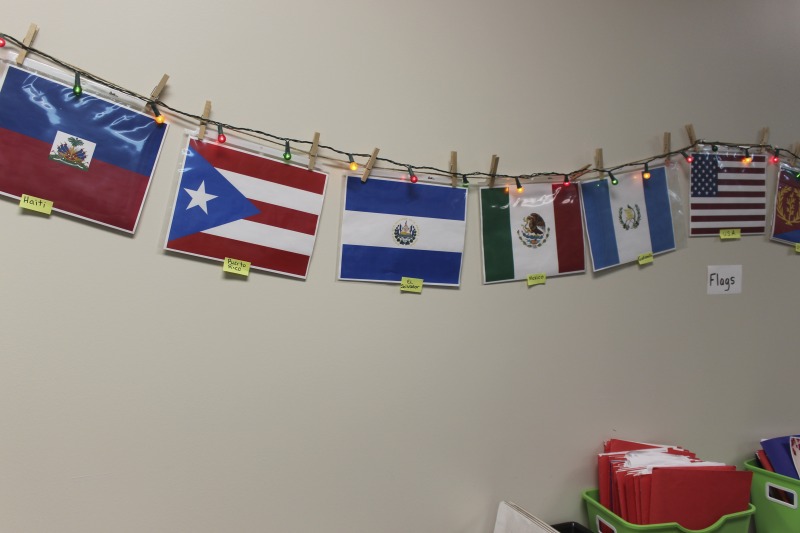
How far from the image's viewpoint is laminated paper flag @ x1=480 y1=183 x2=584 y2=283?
1501 mm

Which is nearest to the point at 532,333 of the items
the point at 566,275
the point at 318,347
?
the point at 566,275

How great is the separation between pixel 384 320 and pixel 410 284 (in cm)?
12

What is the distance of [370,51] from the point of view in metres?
1.39

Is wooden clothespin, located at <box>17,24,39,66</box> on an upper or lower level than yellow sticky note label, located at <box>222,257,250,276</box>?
upper

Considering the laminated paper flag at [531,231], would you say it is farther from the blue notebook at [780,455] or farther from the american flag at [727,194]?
the blue notebook at [780,455]

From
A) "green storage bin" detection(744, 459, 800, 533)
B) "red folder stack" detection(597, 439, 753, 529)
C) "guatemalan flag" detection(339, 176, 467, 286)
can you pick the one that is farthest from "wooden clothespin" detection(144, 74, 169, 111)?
"green storage bin" detection(744, 459, 800, 533)

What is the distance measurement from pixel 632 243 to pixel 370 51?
41.6 inches

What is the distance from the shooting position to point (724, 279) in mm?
1860

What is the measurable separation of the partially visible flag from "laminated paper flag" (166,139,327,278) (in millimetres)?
1776

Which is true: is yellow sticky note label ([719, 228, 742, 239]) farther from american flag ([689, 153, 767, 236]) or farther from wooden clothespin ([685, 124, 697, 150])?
wooden clothespin ([685, 124, 697, 150])

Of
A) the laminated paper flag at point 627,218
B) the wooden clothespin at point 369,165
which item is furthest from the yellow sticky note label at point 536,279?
the wooden clothespin at point 369,165

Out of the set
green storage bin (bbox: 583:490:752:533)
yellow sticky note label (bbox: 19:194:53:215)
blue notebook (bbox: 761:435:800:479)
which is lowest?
green storage bin (bbox: 583:490:752:533)

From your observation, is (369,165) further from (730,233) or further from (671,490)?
(730,233)

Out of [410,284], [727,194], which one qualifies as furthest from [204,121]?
[727,194]
